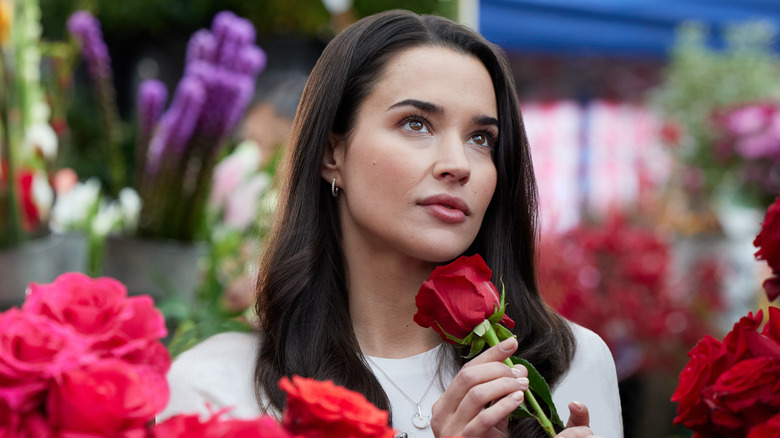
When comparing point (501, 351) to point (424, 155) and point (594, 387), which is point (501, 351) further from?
point (594, 387)

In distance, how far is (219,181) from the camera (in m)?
2.00

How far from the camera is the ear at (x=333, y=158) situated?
4.70 ft

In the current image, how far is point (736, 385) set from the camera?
2.42ft

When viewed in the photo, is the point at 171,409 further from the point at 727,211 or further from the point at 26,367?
the point at 727,211

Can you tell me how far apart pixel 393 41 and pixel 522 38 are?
3018 mm

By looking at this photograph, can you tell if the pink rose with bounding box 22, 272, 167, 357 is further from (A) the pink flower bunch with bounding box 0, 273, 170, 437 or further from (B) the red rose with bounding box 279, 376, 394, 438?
(B) the red rose with bounding box 279, 376, 394, 438

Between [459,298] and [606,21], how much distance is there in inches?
165

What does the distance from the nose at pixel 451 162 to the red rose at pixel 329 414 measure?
689mm

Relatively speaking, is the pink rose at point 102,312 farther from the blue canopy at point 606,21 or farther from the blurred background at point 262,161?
the blue canopy at point 606,21

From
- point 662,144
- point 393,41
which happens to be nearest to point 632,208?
point 662,144

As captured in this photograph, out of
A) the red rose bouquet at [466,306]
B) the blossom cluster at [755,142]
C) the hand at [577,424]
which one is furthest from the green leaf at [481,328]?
the blossom cluster at [755,142]

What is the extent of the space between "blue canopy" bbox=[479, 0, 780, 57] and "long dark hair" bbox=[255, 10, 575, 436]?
249 centimetres

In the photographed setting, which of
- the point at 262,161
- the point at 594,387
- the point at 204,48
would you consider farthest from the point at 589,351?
the point at 262,161

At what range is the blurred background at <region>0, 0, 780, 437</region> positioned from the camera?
185cm
